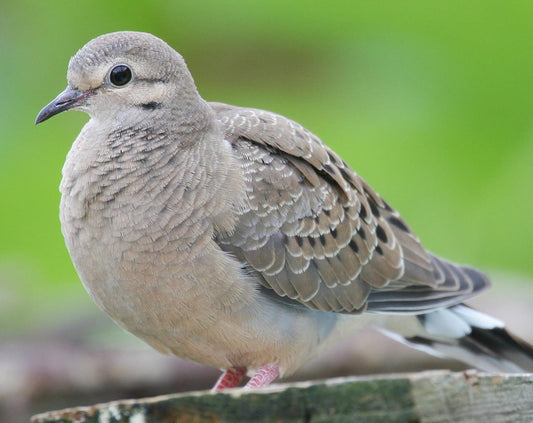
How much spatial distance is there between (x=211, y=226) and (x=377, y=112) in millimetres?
2910

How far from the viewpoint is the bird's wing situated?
3615mm

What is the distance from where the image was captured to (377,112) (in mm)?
6121

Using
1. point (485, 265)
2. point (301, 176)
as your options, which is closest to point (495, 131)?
point (485, 265)

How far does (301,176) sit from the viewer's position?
3770mm

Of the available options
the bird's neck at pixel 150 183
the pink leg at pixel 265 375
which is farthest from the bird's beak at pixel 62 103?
the pink leg at pixel 265 375

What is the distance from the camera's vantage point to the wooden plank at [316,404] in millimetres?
2059

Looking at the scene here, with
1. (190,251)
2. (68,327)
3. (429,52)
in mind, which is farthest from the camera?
(429,52)

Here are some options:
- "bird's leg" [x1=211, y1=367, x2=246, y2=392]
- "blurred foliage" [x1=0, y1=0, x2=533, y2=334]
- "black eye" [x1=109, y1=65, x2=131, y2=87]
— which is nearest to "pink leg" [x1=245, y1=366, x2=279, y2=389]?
"bird's leg" [x1=211, y1=367, x2=246, y2=392]

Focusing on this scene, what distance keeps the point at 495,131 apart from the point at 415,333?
1933 mm

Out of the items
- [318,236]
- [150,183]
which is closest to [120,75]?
[150,183]

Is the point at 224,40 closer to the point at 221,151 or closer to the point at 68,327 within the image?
the point at 68,327

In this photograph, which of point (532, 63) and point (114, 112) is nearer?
point (114, 112)

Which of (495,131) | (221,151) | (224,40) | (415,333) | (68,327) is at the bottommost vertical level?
(68,327)

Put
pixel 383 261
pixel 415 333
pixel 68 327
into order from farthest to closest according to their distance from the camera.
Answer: pixel 68 327 < pixel 415 333 < pixel 383 261
